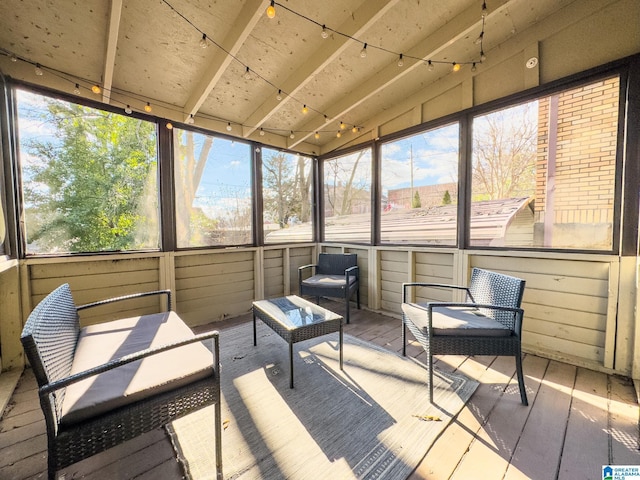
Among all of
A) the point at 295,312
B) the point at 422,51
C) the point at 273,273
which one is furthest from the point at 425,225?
the point at 273,273

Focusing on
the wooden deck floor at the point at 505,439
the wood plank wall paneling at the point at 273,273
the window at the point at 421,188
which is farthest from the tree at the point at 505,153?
the wood plank wall paneling at the point at 273,273

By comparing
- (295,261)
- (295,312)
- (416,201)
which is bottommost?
(295,312)

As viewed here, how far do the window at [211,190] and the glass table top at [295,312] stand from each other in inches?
52.0

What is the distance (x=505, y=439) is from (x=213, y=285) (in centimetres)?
309

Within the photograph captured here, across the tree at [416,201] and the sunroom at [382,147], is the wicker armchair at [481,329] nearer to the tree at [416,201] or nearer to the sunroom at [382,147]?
the sunroom at [382,147]

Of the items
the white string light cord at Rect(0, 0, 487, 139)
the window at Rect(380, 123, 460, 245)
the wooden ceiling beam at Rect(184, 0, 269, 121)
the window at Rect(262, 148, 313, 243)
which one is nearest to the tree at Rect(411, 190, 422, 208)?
the window at Rect(380, 123, 460, 245)

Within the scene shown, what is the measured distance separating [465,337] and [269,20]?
2722 millimetres

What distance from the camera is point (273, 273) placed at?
392 cm

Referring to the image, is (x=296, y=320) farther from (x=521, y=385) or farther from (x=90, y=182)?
(x=90, y=182)

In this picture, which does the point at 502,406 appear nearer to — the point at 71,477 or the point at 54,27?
the point at 71,477

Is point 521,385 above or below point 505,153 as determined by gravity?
below

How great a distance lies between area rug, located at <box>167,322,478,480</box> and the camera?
4.14 feet

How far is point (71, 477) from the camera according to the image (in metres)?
1.20

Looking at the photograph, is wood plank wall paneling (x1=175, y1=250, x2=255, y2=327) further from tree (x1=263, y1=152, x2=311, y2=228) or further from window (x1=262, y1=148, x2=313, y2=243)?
tree (x1=263, y1=152, x2=311, y2=228)
